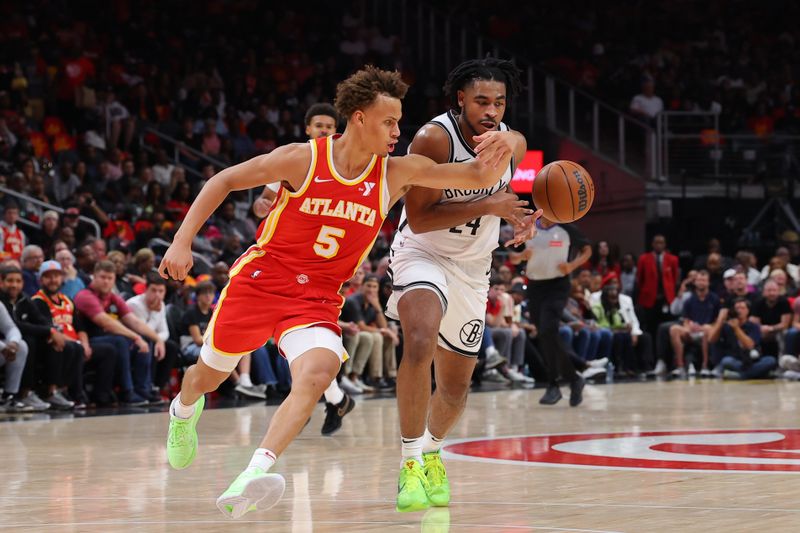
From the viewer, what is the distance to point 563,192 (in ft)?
17.5

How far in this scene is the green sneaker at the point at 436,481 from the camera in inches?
182

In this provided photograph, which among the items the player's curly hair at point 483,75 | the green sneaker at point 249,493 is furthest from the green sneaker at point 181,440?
the player's curly hair at point 483,75

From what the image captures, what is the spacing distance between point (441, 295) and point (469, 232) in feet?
1.21

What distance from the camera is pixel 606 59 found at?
2102 centimetres

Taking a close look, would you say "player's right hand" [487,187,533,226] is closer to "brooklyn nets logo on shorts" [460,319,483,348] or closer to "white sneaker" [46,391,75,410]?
"brooklyn nets logo on shorts" [460,319,483,348]

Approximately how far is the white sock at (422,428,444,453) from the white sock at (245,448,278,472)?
1.00m

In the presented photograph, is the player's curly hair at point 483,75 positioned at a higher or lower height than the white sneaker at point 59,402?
higher

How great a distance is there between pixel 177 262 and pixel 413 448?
3.96 ft

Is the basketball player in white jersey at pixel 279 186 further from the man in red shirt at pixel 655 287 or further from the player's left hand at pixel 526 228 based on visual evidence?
the man in red shirt at pixel 655 287

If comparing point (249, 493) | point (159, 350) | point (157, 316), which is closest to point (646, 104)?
point (157, 316)

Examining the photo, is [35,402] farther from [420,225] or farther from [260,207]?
[420,225]

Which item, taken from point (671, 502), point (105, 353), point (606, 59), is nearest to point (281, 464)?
point (671, 502)

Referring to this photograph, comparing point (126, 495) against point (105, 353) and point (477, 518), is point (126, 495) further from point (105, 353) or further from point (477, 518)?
point (105, 353)

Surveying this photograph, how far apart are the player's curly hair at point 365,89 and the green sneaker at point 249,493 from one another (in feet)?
4.73
